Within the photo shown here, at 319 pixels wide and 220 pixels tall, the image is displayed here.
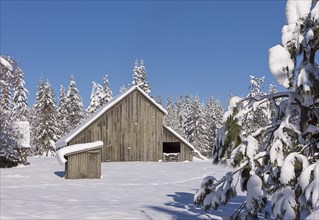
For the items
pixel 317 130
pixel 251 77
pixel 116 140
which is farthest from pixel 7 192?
pixel 251 77

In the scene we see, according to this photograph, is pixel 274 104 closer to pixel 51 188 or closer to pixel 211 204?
pixel 211 204

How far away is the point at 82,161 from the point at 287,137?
19.5 metres

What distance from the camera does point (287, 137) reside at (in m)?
4.88

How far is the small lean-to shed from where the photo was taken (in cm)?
2294

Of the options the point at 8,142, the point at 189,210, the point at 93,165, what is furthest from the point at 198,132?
the point at 189,210

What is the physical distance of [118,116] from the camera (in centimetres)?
3712

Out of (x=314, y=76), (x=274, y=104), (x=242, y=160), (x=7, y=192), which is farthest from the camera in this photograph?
(x=7, y=192)

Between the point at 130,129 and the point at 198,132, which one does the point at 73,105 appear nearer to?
the point at 198,132

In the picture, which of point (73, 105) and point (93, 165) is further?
point (73, 105)

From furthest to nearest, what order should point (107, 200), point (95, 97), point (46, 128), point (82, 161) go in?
point (95, 97) < point (46, 128) < point (82, 161) < point (107, 200)

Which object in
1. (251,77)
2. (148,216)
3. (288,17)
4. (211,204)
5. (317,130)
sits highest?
(251,77)

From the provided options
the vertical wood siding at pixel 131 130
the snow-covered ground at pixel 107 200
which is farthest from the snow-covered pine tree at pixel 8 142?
the snow-covered ground at pixel 107 200

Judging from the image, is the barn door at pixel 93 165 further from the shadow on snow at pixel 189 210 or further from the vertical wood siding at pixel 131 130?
the vertical wood siding at pixel 131 130

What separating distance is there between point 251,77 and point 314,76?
58.9 meters
